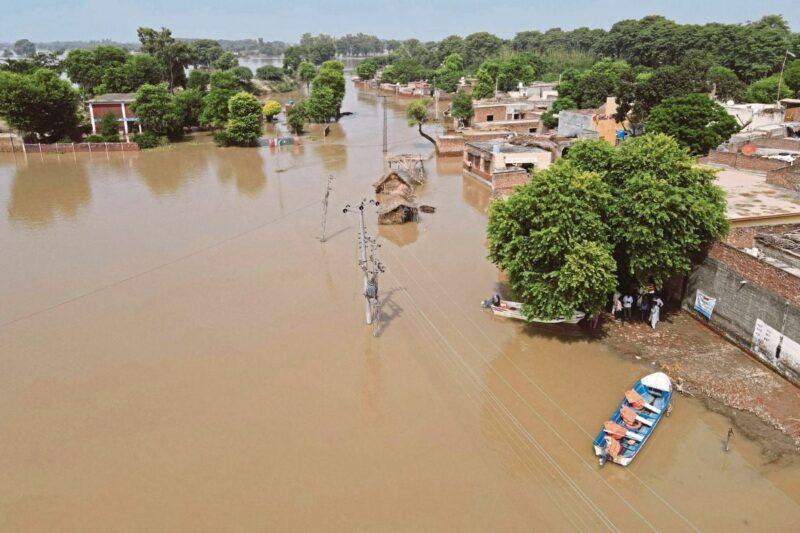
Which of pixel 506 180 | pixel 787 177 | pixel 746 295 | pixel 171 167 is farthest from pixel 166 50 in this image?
pixel 746 295

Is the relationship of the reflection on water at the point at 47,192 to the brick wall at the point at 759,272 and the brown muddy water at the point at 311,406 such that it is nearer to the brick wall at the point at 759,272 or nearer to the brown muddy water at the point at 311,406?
the brown muddy water at the point at 311,406

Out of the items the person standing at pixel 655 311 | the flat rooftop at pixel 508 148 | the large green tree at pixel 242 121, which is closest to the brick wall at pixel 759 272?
the person standing at pixel 655 311

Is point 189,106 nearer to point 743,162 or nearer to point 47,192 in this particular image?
point 47,192

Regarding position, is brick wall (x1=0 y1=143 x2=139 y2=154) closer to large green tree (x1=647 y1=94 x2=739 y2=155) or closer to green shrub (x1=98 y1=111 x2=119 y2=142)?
green shrub (x1=98 y1=111 x2=119 y2=142)

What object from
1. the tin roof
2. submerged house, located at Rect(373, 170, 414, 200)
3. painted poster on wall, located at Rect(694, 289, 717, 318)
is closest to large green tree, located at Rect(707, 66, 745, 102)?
submerged house, located at Rect(373, 170, 414, 200)

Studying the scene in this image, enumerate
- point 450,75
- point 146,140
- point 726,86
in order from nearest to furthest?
point 146,140
point 726,86
point 450,75

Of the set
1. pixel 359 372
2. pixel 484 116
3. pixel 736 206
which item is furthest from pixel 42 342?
pixel 484 116
